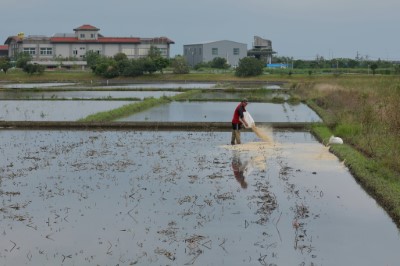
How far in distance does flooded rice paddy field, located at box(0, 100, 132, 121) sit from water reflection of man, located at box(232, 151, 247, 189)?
320 inches

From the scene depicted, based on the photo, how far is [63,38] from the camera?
6825cm

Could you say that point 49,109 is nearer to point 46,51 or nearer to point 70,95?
point 70,95

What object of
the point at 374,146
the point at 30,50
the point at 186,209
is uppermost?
the point at 30,50

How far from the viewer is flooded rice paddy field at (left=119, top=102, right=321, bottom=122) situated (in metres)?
18.1

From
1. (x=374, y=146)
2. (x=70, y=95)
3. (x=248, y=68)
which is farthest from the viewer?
(x=248, y=68)

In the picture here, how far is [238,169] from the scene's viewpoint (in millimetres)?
9789

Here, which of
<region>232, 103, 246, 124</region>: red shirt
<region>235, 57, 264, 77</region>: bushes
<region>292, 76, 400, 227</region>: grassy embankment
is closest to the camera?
<region>292, 76, 400, 227</region>: grassy embankment

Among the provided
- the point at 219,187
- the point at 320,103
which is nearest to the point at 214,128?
the point at 219,187

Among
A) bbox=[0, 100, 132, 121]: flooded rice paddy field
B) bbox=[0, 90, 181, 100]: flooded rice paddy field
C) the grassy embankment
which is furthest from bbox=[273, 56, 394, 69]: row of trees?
the grassy embankment

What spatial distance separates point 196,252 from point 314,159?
19.1 feet

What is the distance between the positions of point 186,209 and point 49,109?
15166 millimetres

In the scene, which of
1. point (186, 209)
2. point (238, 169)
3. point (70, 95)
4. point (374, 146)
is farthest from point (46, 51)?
point (186, 209)

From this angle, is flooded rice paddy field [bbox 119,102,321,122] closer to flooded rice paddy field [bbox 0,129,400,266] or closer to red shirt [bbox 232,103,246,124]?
red shirt [bbox 232,103,246,124]

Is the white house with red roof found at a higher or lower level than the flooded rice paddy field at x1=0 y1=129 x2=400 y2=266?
higher
